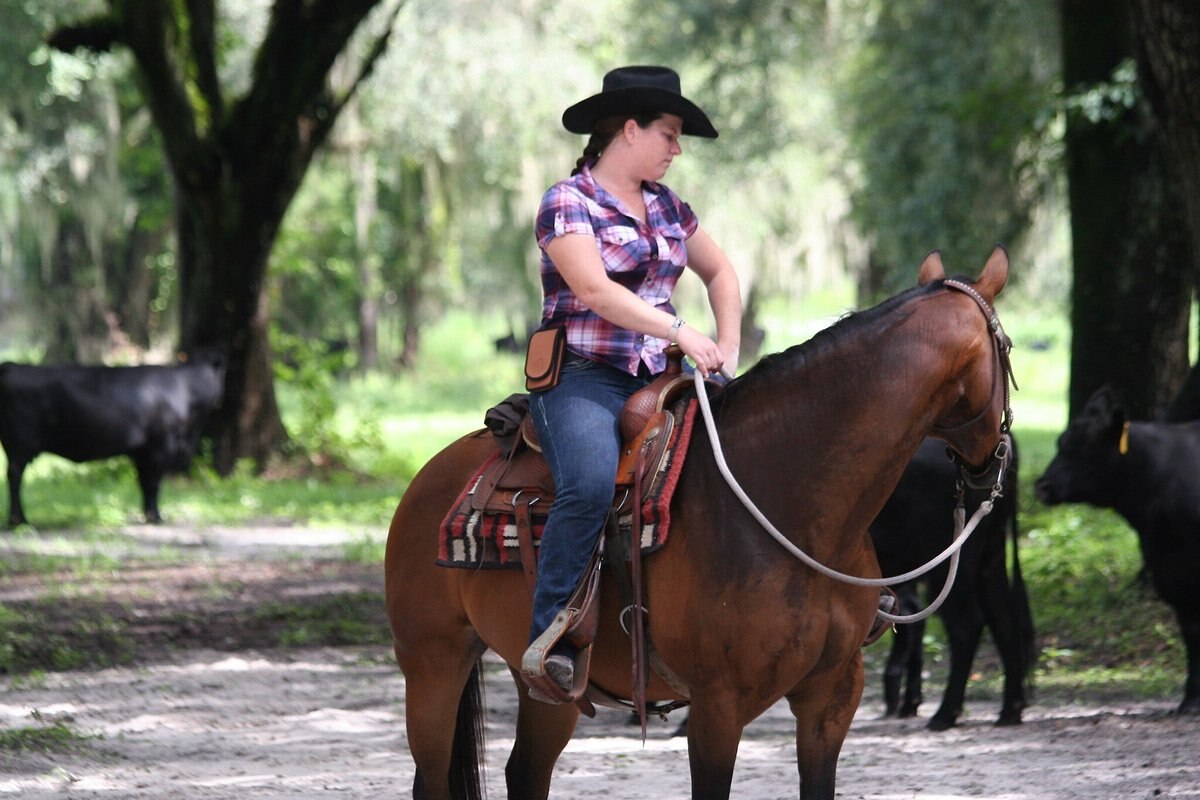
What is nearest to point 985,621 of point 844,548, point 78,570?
point 844,548

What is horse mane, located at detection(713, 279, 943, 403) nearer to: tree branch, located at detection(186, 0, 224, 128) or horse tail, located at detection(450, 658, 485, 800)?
horse tail, located at detection(450, 658, 485, 800)

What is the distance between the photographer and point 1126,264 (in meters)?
11.4

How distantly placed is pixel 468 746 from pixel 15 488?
9.65m

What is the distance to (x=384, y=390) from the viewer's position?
105 feet

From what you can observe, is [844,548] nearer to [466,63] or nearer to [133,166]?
[466,63]

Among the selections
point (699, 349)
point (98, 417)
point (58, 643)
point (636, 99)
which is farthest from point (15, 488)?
point (699, 349)

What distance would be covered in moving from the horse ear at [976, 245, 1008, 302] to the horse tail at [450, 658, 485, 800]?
207cm

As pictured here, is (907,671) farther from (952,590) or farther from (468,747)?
(468,747)

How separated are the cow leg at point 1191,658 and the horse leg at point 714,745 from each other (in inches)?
163

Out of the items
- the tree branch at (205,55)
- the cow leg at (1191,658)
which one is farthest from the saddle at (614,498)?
the tree branch at (205,55)

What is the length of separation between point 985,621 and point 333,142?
2050 cm

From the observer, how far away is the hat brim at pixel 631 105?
3953 mm

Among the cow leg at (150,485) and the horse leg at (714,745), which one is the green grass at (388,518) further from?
the horse leg at (714,745)

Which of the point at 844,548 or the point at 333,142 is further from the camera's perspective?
the point at 333,142
